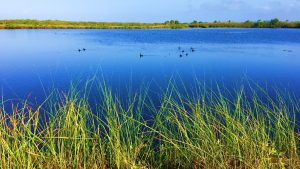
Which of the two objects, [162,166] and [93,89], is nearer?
[162,166]

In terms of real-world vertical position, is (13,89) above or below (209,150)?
below

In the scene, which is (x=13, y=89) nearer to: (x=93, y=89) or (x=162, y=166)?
(x=93, y=89)

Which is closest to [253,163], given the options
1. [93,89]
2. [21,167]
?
[21,167]

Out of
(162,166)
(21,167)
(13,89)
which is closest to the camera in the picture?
(21,167)

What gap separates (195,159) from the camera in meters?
3.17

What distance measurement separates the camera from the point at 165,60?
46.4 feet

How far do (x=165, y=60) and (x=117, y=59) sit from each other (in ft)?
7.06

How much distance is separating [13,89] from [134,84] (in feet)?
10.9

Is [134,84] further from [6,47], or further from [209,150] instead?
[6,47]

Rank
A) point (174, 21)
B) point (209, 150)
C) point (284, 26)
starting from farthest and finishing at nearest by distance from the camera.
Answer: point (174, 21), point (284, 26), point (209, 150)

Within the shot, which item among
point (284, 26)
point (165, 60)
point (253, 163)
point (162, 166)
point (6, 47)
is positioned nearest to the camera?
point (253, 163)

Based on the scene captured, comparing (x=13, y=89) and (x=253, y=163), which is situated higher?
(x=253, y=163)

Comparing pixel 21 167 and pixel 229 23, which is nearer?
pixel 21 167

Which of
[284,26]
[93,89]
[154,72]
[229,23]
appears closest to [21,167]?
[93,89]
